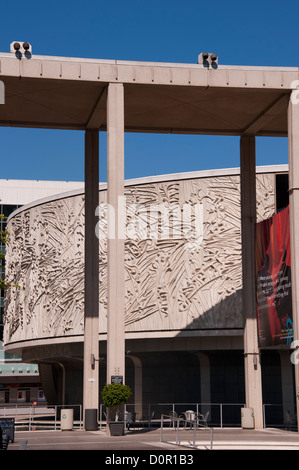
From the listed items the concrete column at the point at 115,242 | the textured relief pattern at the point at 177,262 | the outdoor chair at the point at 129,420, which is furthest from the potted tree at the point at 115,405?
the textured relief pattern at the point at 177,262

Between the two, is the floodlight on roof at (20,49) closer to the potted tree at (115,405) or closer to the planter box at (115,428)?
the potted tree at (115,405)

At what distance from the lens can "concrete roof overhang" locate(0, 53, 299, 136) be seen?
3097cm

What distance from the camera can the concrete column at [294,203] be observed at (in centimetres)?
3077

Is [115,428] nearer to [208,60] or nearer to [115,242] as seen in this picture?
[115,242]

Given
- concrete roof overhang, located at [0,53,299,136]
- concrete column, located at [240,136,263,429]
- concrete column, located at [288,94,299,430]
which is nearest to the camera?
concrete column, located at [288,94,299,430]

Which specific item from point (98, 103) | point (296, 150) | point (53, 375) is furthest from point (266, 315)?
point (53, 375)

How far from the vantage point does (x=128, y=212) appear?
49281 mm

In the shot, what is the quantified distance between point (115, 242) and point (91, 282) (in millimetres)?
5025

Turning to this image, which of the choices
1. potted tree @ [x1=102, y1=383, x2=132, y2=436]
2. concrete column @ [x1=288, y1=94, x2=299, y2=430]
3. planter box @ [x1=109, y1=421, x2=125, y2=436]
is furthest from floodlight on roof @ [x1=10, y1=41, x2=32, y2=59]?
planter box @ [x1=109, y1=421, x2=125, y2=436]

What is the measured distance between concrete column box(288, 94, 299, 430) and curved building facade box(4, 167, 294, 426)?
49.7 feet

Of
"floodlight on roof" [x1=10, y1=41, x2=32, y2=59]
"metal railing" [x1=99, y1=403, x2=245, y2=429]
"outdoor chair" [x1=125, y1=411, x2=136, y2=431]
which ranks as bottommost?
"metal railing" [x1=99, y1=403, x2=245, y2=429]

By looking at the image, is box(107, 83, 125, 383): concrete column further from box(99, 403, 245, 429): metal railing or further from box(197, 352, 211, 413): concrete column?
box(197, 352, 211, 413): concrete column

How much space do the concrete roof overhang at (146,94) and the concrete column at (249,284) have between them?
5.91 ft

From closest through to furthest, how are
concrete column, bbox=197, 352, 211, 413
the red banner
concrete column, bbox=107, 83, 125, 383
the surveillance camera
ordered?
concrete column, bbox=107, 83, 125, 383
the surveillance camera
the red banner
concrete column, bbox=197, 352, 211, 413
